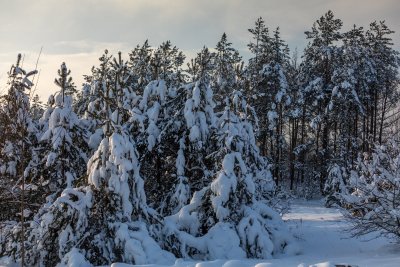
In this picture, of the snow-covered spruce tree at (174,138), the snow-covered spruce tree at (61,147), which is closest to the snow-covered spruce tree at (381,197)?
the snow-covered spruce tree at (174,138)

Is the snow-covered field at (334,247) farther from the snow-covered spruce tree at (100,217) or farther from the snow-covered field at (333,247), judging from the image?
the snow-covered spruce tree at (100,217)

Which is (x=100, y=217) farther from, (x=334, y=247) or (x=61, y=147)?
(x=334, y=247)

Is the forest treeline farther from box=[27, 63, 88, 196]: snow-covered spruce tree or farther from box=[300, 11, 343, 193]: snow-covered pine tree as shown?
box=[300, 11, 343, 193]: snow-covered pine tree

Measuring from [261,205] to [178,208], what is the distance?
8.43 feet

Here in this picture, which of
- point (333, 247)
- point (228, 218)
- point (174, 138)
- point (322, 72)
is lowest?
point (333, 247)

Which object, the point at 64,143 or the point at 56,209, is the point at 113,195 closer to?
the point at 56,209

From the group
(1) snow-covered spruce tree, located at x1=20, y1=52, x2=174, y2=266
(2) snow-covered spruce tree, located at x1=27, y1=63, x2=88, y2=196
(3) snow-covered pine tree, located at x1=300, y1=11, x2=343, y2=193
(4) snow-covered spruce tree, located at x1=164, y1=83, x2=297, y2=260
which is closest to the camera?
(1) snow-covered spruce tree, located at x1=20, y1=52, x2=174, y2=266

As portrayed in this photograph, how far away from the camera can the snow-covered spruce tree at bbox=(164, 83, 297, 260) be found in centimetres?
1077

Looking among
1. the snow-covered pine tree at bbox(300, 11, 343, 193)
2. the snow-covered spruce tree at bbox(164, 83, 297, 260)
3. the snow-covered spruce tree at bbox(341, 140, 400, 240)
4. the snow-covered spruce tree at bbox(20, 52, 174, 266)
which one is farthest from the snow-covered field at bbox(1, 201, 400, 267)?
the snow-covered pine tree at bbox(300, 11, 343, 193)

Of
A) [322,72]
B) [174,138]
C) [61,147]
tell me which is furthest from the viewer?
[322,72]

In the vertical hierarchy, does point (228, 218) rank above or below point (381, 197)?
below

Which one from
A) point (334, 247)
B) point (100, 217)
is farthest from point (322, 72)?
point (100, 217)

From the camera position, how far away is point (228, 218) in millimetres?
11656

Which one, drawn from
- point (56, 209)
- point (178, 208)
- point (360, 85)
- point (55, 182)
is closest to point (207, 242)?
point (178, 208)
